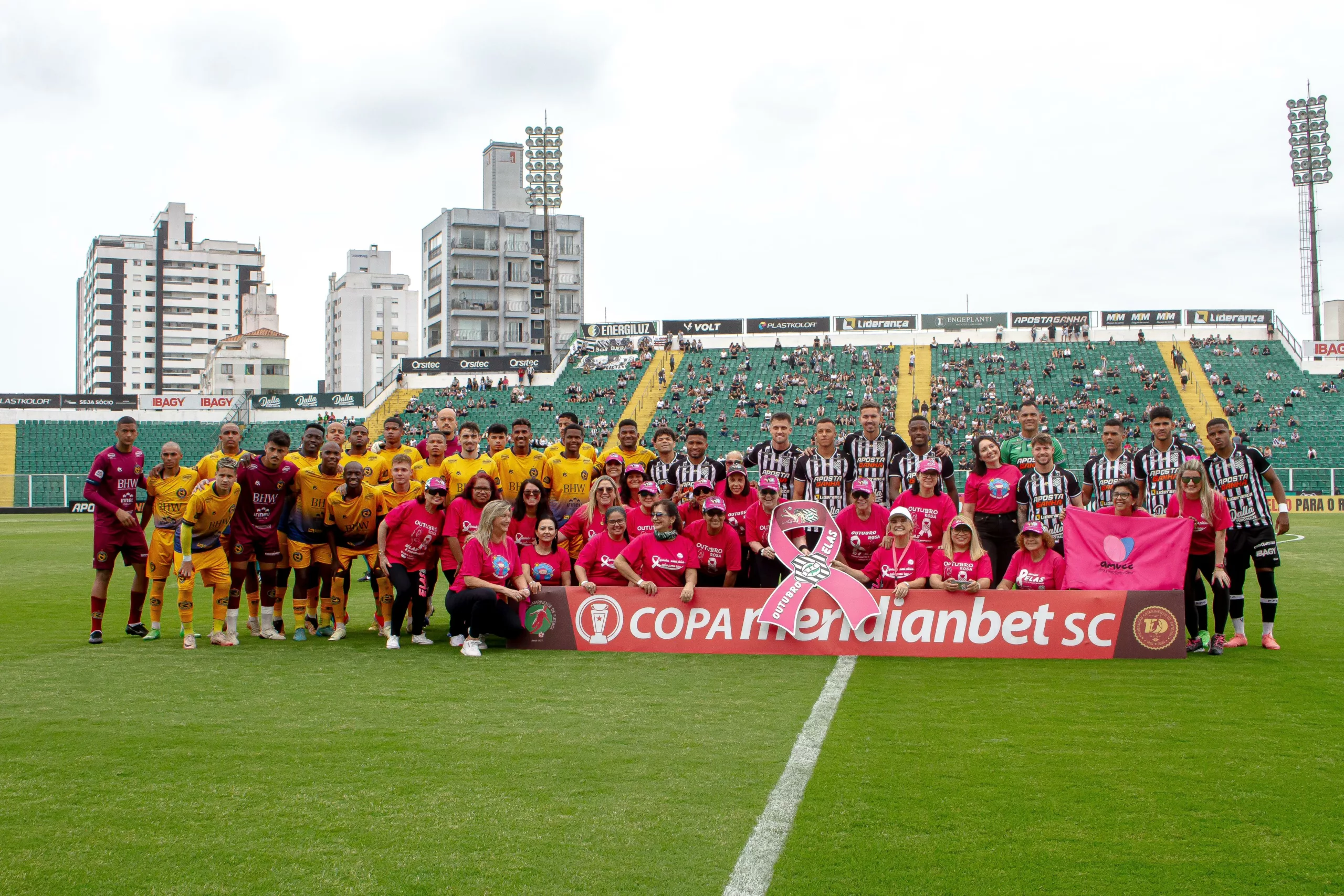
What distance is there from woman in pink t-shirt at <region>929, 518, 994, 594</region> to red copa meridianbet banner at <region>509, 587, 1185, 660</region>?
6.7 inches

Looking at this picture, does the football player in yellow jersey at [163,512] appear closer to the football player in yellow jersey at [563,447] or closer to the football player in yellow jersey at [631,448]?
the football player in yellow jersey at [563,447]

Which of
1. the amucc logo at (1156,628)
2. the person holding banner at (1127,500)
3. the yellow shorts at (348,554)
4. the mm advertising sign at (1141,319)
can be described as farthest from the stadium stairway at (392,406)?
the amucc logo at (1156,628)

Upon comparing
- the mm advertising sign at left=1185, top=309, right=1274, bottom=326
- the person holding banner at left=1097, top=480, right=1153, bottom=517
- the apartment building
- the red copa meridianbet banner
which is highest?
the apartment building

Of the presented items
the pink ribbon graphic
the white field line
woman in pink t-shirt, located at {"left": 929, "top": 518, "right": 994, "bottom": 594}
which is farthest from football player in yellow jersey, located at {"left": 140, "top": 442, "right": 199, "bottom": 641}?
woman in pink t-shirt, located at {"left": 929, "top": 518, "right": 994, "bottom": 594}

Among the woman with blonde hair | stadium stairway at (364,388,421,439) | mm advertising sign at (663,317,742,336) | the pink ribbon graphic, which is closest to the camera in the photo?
the pink ribbon graphic

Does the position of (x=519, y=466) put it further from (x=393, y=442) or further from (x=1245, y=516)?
(x=1245, y=516)

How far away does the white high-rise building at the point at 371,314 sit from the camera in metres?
112

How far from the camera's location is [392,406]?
2119 inches

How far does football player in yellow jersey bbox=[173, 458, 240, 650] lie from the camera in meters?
9.01

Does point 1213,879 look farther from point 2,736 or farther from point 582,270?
point 582,270

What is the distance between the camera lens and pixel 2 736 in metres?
5.87

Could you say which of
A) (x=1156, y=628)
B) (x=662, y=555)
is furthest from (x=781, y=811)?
(x=1156, y=628)

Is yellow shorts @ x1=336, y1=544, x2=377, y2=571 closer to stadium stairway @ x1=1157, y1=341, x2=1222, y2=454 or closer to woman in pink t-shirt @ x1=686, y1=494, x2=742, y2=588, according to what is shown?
woman in pink t-shirt @ x1=686, y1=494, x2=742, y2=588

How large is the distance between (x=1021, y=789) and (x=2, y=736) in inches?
212
